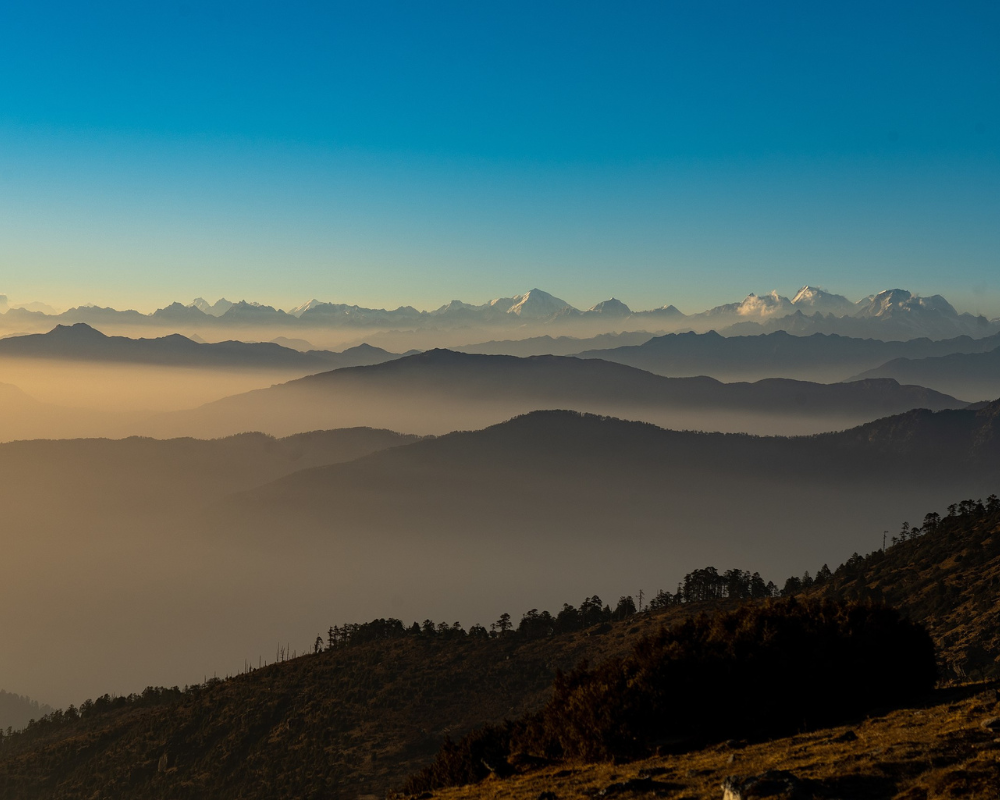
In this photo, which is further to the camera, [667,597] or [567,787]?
[667,597]

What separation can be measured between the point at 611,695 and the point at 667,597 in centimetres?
11694

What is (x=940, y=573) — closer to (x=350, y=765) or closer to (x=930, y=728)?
(x=350, y=765)

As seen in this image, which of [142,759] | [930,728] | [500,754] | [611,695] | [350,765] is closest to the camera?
[930,728]

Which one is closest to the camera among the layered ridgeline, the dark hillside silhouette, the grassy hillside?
the dark hillside silhouette

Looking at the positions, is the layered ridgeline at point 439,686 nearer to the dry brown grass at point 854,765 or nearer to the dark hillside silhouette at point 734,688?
the dark hillside silhouette at point 734,688

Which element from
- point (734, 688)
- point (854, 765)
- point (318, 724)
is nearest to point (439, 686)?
point (318, 724)

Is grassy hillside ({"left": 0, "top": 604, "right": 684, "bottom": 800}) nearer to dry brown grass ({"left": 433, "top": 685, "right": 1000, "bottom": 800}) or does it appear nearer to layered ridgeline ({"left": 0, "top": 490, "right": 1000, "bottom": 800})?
layered ridgeline ({"left": 0, "top": 490, "right": 1000, "bottom": 800})

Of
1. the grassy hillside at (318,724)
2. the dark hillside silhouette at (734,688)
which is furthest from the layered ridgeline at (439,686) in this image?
the grassy hillside at (318,724)

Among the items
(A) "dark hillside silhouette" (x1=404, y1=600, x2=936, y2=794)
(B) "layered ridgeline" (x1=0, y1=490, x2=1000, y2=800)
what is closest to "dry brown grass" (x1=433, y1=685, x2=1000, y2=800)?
(A) "dark hillside silhouette" (x1=404, y1=600, x2=936, y2=794)

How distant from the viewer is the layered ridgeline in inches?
1818

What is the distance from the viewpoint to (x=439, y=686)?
4668 inches

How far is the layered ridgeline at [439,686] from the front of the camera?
4619 centimetres

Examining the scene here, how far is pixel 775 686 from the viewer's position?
4419cm

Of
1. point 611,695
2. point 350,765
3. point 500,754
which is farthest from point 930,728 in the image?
point 350,765
